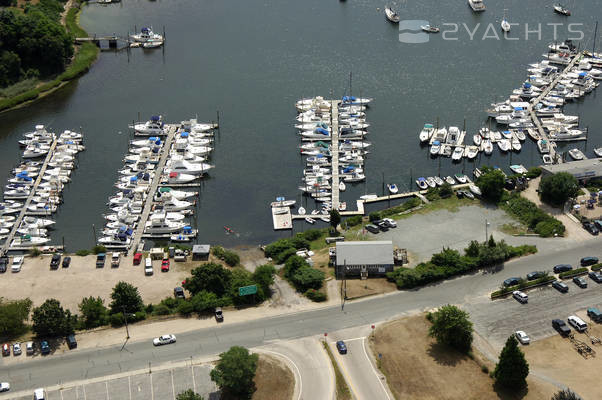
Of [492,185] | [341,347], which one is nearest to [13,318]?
[341,347]

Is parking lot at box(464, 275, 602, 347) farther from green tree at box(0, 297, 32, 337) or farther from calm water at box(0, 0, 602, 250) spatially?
green tree at box(0, 297, 32, 337)

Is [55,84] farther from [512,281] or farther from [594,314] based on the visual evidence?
[594,314]

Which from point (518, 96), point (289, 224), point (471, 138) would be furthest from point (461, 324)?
point (518, 96)

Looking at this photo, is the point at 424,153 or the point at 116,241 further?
the point at 424,153

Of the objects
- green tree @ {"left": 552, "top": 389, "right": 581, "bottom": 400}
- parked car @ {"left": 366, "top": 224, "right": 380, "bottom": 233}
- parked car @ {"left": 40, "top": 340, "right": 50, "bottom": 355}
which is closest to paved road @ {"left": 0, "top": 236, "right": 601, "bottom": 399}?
parked car @ {"left": 40, "top": 340, "right": 50, "bottom": 355}

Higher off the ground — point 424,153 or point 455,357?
point 424,153

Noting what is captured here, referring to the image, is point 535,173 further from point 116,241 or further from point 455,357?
point 116,241

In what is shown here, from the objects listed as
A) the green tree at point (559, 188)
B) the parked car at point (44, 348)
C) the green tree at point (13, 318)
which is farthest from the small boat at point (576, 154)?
the green tree at point (13, 318)

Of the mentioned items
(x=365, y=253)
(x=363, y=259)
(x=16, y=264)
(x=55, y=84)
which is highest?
(x=55, y=84)
